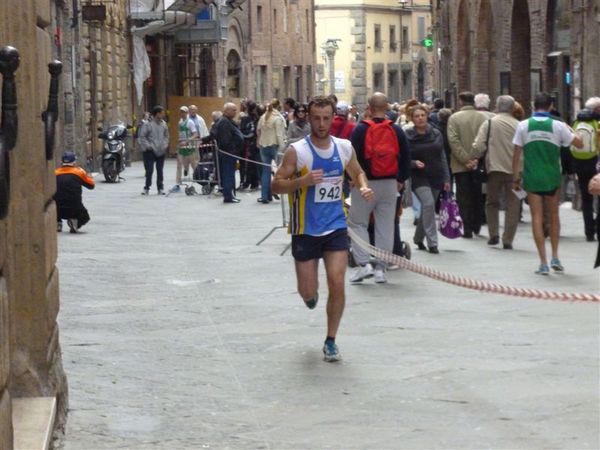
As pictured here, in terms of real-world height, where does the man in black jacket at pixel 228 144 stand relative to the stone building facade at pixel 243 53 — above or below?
below

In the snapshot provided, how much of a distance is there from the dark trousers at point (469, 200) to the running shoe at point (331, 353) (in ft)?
29.0

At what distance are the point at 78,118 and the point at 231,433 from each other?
27.6 metres

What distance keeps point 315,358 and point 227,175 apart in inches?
641

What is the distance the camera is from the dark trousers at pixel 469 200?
61.1 ft

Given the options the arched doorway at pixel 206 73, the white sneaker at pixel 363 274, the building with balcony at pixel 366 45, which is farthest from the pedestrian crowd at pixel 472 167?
the building with balcony at pixel 366 45

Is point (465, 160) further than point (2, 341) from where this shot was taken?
Yes

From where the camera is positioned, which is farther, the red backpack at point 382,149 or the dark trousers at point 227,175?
the dark trousers at point 227,175

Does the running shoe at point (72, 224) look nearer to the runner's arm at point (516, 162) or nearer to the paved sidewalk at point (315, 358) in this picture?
the paved sidewalk at point (315, 358)

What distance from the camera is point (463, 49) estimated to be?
40875 mm

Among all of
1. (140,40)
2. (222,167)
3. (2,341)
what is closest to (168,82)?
(140,40)

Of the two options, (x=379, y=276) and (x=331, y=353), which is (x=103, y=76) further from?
(x=331, y=353)

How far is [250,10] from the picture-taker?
6231 cm

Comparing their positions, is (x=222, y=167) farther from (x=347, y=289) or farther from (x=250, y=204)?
(x=347, y=289)

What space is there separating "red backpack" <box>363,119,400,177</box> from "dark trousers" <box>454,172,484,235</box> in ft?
15.0
